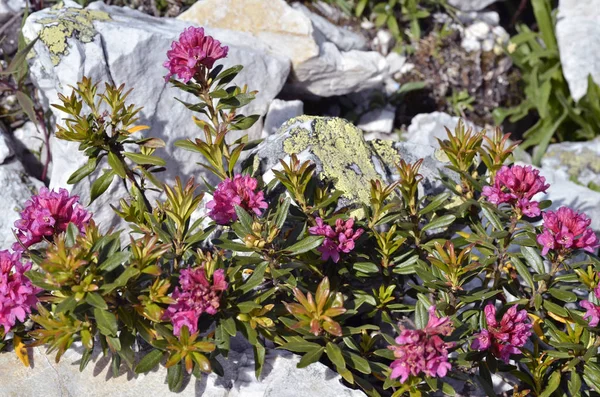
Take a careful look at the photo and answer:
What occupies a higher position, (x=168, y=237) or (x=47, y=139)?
(x=168, y=237)

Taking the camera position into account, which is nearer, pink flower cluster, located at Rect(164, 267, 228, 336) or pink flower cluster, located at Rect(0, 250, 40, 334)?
pink flower cluster, located at Rect(164, 267, 228, 336)

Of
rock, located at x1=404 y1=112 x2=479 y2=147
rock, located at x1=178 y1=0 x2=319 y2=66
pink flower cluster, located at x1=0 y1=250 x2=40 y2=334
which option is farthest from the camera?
rock, located at x1=404 y1=112 x2=479 y2=147

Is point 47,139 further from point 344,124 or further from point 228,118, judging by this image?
point 344,124

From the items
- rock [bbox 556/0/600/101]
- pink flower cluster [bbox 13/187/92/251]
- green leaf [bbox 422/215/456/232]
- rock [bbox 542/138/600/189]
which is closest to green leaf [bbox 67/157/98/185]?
pink flower cluster [bbox 13/187/92/251]

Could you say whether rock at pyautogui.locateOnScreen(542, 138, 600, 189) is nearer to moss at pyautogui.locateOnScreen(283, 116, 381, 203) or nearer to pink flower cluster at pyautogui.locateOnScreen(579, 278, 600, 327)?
moss at pyautogui.locateOnScreen(283, 116, 381, 203)

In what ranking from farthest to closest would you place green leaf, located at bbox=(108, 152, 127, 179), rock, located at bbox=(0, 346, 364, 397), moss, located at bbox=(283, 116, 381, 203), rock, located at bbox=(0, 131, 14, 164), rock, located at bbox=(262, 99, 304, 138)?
rock, located at bbox=(262, 99, 304, 138) → rock, located at bbox=(0, 131, 14, 164) → moss, located at bbox=(283, 116, 381, 203) → green leaf, located at bbox=(108, 152, 127, 179) → rock, located at bbox=(0, 346, 364, 397)

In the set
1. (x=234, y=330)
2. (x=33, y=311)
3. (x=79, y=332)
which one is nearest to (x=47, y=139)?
(x=33, y=311)

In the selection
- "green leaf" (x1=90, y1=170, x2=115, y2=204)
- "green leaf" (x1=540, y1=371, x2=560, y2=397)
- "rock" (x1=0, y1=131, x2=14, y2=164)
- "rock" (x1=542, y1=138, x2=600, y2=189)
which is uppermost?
"green leaf" (x1=90, y1=170, x2=115, y2=204)

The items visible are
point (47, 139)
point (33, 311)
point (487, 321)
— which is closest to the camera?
point (487, 321)

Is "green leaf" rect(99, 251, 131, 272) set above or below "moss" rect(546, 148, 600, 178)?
above
